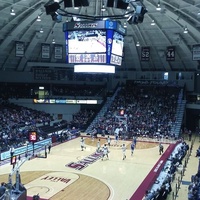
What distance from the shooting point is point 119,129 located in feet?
135

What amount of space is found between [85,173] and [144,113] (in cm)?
2357

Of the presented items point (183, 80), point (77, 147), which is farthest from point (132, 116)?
point (77, 147)

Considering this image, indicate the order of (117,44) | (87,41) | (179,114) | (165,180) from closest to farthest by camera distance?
(87,41) → (165,180) → (117,44) → (179,114)

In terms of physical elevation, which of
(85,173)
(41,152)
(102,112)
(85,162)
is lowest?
(41,152)

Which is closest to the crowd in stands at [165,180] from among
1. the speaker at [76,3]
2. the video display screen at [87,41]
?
the video display screen at [87,41]

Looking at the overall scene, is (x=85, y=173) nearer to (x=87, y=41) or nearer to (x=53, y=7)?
(x=87, y=41)

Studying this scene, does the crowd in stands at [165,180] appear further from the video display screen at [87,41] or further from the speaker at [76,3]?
the speaker at [76,3]

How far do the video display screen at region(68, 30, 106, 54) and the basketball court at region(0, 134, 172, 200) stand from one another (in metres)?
8.14

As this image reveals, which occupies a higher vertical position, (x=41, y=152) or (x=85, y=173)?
(x=85, y=173)

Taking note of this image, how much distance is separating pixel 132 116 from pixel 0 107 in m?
18.1

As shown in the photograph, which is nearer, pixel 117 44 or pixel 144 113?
pixel 117 44

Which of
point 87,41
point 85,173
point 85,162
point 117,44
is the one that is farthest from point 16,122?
point 117,44

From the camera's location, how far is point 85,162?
1016 inches

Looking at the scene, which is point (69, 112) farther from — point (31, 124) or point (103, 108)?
point (31, 124)
